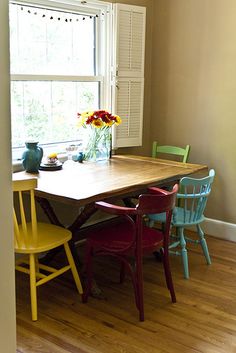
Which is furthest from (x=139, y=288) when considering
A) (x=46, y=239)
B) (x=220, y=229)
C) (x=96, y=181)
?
(x=220, y=229)

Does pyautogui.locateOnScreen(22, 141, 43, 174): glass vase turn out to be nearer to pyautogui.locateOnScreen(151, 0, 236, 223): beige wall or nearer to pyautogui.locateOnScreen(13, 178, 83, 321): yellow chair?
pyautogui.locateOnScreen(13, 178, 83, 321): yellow chair

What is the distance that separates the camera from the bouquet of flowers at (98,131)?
3.72 m

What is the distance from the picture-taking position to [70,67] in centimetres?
402

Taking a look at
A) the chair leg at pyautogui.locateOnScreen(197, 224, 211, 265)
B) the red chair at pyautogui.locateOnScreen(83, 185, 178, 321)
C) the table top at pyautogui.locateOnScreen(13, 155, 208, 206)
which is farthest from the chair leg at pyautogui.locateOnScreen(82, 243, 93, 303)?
the chair leg at pyautogui.locateOnScreen(197, 224, 211, 265)

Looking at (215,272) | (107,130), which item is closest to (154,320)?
(215,272)

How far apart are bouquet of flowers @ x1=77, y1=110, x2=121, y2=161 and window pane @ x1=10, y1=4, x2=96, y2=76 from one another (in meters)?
0.51

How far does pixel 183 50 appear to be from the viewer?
14.4ft

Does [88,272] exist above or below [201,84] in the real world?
below

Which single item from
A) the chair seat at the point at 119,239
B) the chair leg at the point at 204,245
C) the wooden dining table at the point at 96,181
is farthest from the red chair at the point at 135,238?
the chair leg at the point at 204,245

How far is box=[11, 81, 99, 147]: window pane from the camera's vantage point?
12.0ft

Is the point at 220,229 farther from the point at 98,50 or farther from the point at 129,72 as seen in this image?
the point at 98,50

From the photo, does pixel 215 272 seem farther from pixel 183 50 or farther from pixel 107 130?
pixel 183 50

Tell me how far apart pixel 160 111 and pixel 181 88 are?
0.33 meters

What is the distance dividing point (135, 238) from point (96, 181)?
1.80 ft
